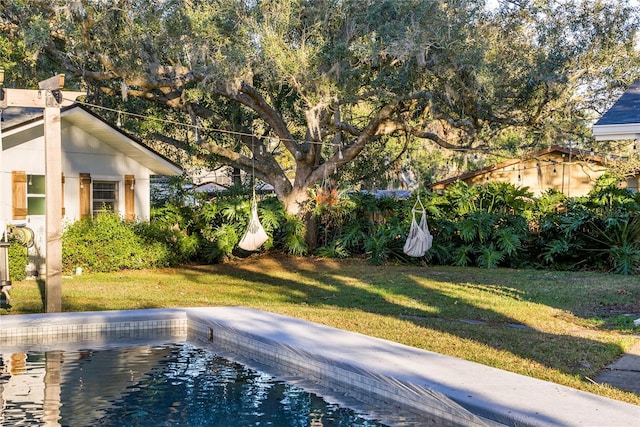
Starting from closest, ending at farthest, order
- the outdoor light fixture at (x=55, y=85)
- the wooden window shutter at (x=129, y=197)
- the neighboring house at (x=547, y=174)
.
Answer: the outdoor light fixture at (x=55, y=85) → the wooden window shutter at (x=129, y=197) → the neighboring house at (x=547, y=174)

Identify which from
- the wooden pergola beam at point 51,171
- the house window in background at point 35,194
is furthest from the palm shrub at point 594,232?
the wooden pergola beam at point 51,171

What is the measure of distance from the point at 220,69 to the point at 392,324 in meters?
8.43

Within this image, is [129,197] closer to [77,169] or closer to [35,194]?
[77,169]

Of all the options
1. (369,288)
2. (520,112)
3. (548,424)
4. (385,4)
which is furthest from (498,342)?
(520,112)

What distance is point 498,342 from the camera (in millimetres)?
8258

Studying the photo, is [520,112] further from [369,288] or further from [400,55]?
[369,288]

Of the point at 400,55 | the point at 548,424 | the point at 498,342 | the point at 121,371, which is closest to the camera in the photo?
the point at 548,424

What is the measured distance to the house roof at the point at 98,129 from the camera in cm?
1462

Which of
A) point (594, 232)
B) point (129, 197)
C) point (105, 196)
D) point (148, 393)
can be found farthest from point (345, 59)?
point (148, 393)

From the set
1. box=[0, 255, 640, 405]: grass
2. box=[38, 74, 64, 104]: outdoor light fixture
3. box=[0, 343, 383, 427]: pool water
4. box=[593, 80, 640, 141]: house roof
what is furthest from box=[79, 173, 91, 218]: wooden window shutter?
box=[593, 80, 640, 141]: house roof

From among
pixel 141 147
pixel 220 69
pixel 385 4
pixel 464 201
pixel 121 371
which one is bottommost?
pixel 121 371

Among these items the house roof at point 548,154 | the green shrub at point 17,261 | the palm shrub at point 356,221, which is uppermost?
the house roof at point 548,154

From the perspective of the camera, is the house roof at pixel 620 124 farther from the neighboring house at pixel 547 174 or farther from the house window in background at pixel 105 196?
the neighboring house at pixel 547 174

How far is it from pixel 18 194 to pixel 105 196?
2757mm
